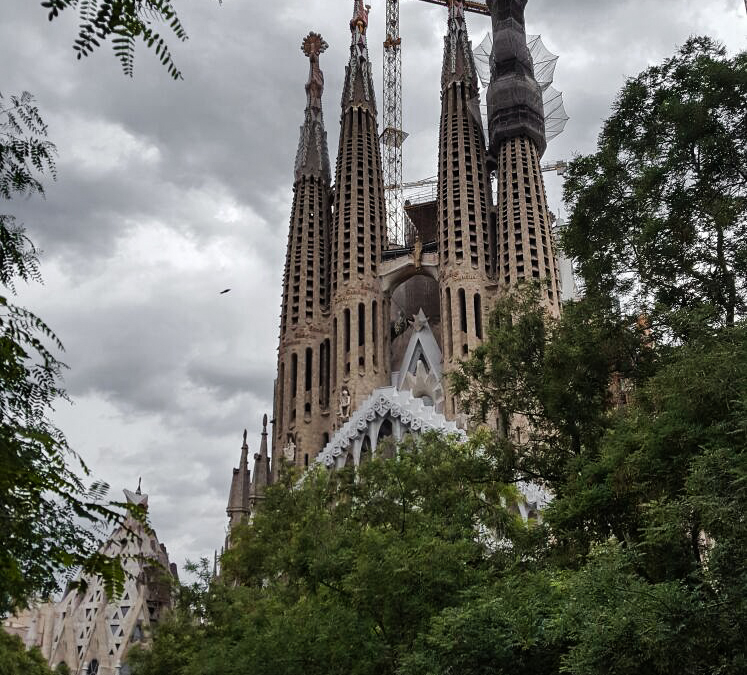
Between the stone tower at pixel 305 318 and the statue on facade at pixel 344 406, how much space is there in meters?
2.65

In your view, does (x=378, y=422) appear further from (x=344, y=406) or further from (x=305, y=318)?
(x=305, y=318)

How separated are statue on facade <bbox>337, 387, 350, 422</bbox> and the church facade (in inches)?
3.1

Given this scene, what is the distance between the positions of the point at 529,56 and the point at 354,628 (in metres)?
47.9

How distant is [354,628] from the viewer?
1487cm

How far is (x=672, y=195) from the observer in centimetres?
1592

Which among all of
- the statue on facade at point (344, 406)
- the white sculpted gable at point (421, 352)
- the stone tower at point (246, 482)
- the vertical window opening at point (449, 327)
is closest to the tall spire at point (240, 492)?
the stone tower at point (246, 482)

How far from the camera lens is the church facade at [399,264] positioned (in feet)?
166

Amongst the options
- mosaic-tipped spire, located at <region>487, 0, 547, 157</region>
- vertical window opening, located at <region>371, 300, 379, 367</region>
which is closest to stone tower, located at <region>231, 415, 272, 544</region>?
vertical window opening, located at <region>371, 300, 379, 367</region>

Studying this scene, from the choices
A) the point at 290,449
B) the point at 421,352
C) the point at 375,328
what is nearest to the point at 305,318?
the point at 375,328

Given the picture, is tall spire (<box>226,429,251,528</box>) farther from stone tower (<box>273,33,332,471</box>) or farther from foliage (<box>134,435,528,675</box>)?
foliage (<box>134,435,528,675</box>)

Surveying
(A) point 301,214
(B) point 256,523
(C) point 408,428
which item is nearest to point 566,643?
(B) point 256,523

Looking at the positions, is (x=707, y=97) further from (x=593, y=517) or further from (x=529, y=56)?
(x=529, y=56)

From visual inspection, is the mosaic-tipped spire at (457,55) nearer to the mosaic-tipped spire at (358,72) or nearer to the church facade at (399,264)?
the church facade at (399,264)

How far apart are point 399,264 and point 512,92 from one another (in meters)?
12.0
